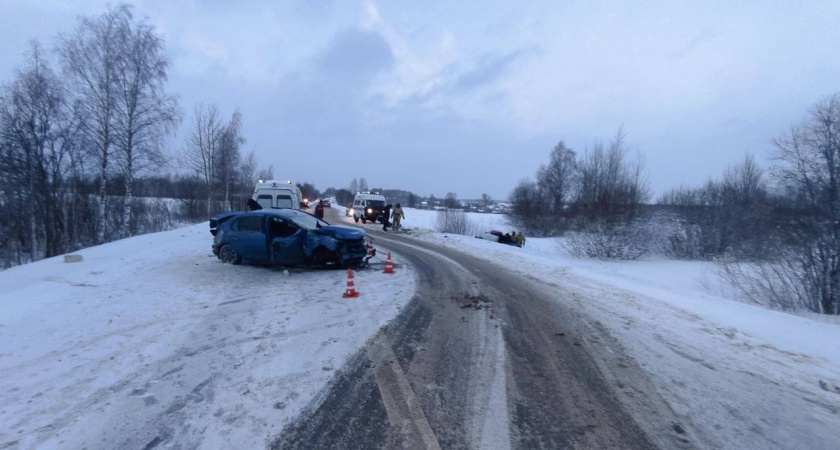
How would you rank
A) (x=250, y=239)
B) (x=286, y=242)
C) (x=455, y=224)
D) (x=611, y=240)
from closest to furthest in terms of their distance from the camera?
(x=286, y=242) → (x=250, y=239) → (x=611, y=240) → (x=455, y=224)

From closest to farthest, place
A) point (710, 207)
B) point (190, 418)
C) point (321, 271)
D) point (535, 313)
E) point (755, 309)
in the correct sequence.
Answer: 1. point (190, 418)
2. point (535, 313)
3. point (755, 309)
4. point (321, 271)
5. point (710, 207)

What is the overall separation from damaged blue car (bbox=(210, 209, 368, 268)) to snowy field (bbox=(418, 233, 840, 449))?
220 inches

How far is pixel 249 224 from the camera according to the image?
10016mm

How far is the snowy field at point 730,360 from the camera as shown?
345 cm

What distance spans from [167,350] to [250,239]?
555 centimetres

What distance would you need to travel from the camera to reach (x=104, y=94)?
19562 mm

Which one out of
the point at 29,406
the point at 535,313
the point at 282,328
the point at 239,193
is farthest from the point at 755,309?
the point at 239,193

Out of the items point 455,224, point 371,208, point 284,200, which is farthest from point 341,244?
point 371,208

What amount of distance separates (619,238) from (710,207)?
8.04 m

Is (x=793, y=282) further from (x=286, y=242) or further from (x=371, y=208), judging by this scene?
(x=371, y=208)

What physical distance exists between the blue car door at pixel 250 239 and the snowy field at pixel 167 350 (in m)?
1.07

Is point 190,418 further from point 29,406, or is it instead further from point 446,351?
point 446,351


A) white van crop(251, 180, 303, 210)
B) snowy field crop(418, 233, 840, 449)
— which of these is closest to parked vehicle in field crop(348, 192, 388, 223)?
white van crop(251, 180, 303, 210)

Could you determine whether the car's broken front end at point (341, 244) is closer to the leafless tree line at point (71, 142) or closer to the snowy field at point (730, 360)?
the snowy field at point (730, 360)
